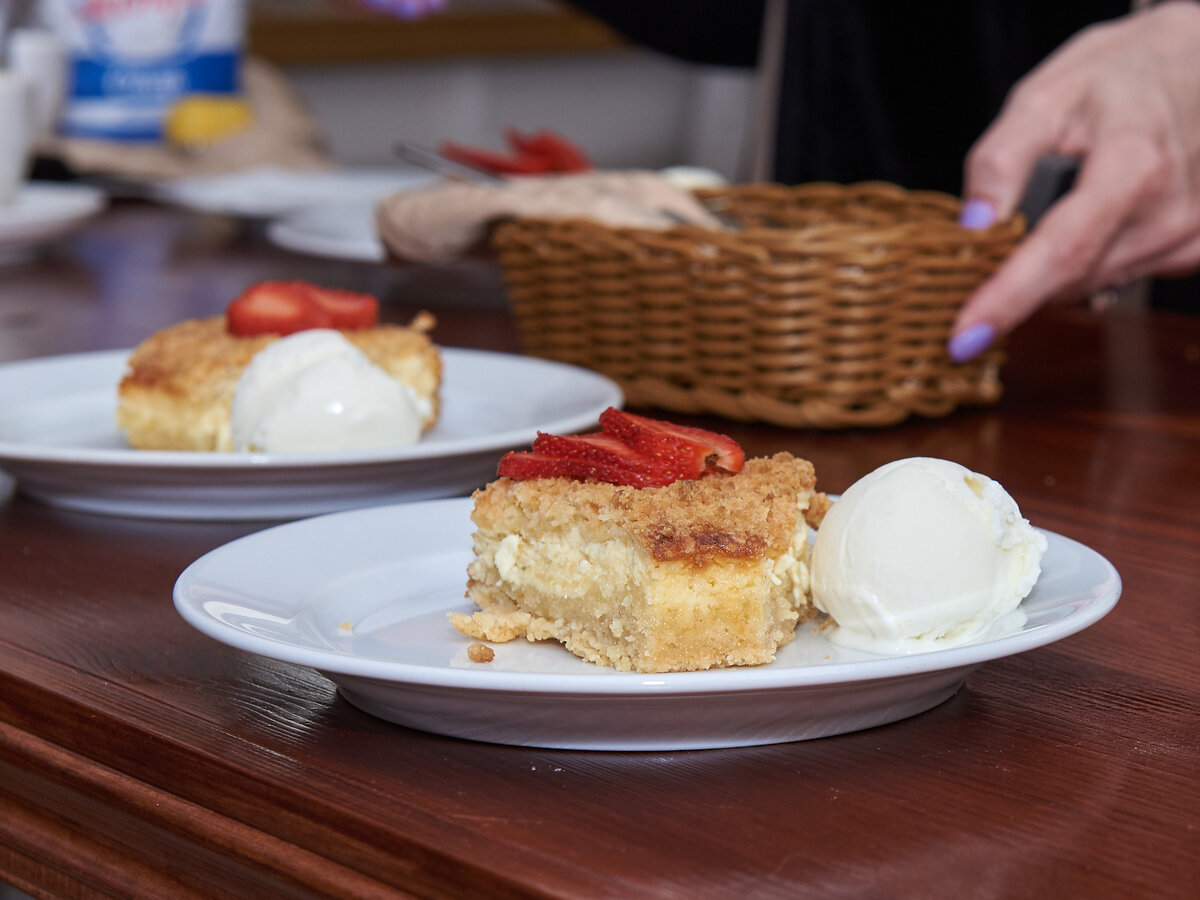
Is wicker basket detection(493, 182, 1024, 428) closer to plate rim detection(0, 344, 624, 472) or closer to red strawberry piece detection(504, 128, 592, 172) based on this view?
plate rim detection(0, 344, 624, 472)

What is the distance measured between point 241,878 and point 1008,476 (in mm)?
701

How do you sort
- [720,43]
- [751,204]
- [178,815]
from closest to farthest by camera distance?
[178,815] → [751,204] → [720,43]

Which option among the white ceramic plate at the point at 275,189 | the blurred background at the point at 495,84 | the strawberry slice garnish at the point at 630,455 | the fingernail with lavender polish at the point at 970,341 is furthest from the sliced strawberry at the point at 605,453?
the blurred background at the point at 495,84

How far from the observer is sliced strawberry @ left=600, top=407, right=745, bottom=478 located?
72 centimetres

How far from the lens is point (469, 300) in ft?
6.16

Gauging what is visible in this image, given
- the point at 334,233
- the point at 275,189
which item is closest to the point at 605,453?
the point at 334,233

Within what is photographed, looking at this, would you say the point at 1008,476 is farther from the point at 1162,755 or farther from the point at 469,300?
the point at 469,300

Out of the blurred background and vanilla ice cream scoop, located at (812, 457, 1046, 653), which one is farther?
the blurred background

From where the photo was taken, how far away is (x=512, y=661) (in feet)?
2.20

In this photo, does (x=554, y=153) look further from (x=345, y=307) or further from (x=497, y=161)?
Result: (x=345, y=307)

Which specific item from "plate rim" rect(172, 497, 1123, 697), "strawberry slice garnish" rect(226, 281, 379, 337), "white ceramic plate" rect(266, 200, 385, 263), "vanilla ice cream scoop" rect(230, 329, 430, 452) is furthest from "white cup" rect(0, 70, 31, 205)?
"plate rim" rect(172, 497, 1123, 697)

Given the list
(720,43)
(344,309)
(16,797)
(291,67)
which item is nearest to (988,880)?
(16,797)

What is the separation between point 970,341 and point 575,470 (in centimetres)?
61

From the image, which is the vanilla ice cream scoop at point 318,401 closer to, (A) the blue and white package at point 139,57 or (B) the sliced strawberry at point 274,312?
(B) the sliced strawberry at point 274,312
